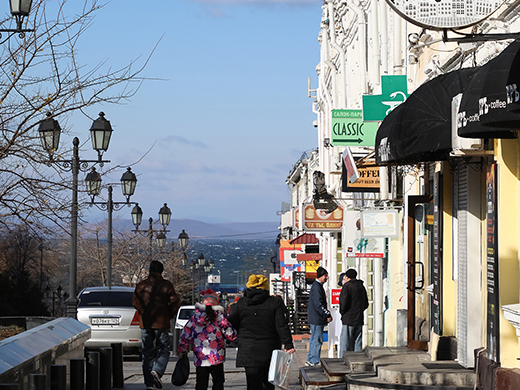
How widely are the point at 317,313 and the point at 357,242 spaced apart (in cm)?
690

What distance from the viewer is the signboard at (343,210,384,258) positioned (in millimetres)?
19000

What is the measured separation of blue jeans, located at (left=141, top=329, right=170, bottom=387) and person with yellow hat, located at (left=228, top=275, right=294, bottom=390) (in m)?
1.67

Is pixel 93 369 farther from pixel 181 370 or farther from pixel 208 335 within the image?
pixel 208 335

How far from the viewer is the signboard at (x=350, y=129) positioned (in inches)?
666

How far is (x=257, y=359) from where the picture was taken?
9.62 meters

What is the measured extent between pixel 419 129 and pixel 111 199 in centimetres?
1526

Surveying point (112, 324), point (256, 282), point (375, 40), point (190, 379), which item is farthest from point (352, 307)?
point (375, 40)

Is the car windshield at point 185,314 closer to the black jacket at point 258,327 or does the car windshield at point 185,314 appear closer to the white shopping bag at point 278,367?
the black jacket at point 258,327

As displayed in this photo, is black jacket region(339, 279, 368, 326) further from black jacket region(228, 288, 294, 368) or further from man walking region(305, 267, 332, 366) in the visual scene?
black jacket region(228, 288, 294, 368)

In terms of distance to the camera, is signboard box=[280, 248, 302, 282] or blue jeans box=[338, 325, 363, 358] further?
signboard box=[280, 248, 302, 282]

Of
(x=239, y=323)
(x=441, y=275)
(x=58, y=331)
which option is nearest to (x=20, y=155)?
(x=58, y=331)

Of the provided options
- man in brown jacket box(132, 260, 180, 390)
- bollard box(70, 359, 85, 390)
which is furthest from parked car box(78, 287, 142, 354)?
bollard box(70, 359, 85, 390)

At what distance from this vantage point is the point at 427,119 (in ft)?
30.9

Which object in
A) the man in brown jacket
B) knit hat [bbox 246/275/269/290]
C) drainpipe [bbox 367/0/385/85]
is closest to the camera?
knit hat [bbox 246/275/269/290]
